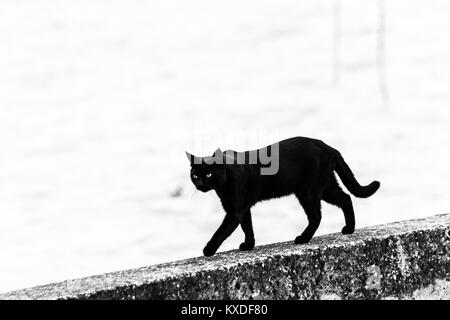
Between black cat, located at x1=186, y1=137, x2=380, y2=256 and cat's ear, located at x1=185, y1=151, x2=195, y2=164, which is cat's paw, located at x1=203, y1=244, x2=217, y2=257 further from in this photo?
cat's ear, located at x1=185, y1=151, x2=195, y2=164

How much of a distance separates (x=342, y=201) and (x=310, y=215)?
27cm

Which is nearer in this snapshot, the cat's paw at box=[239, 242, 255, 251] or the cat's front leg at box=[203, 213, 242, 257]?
the cat's front leg at box=[203, 213, 242, 257]

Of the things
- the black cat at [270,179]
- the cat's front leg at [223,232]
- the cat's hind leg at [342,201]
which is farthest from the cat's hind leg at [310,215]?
the cat's front leg at [223,232]

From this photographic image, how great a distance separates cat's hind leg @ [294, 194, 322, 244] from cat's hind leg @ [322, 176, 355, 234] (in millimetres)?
177

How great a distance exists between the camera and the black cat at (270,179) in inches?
133

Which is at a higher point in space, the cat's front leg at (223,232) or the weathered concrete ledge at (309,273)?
the cat's front leg at (223,232)

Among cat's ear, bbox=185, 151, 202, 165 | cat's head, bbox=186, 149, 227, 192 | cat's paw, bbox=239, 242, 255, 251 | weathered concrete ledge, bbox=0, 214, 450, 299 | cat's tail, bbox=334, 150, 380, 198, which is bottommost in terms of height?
weathered concrete ledge, bbox=0, 214, 450, 299

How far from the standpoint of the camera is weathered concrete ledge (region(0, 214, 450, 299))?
309 centimetres

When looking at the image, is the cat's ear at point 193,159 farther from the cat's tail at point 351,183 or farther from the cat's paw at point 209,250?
the cat's tail at point 351,183

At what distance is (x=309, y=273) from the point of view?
3.38 metres

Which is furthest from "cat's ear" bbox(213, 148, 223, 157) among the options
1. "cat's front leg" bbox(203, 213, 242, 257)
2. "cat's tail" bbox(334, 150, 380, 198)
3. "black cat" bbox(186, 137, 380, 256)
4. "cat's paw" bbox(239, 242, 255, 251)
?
"cat's tail" bbox(334, 150, 380, 198)

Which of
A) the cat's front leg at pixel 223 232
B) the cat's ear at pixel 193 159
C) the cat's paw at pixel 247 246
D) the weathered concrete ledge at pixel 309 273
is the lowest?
the weathered concrete ledge at pixel 309 273
